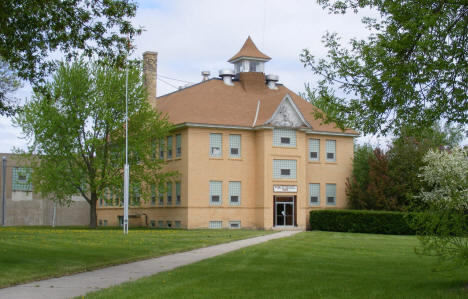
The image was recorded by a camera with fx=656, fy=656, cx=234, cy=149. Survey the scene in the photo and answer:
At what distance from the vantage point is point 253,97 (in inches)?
1980

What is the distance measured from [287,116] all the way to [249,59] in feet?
23.5

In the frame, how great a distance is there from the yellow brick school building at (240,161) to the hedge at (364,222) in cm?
273

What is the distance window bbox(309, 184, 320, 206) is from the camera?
50.2 meters

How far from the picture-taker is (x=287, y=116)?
47.2 metres

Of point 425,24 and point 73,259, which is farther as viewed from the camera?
point 73,259

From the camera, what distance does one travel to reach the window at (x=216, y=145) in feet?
151

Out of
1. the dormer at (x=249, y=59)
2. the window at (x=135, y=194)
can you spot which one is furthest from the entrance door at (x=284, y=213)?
the dormer at (x=249, y=59)

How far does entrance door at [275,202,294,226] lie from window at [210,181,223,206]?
430 centimetres

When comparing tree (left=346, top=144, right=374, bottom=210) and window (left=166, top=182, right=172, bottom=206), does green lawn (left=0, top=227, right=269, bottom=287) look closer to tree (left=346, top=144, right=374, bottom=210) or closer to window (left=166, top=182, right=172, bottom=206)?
window (left=166, top=182, right=172, bottom=206)

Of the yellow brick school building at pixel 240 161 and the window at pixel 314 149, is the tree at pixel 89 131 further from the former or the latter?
the window at pixel 314 149

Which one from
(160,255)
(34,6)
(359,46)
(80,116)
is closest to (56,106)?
(80,116)

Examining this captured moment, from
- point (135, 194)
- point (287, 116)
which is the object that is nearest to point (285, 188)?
point (287, 116)

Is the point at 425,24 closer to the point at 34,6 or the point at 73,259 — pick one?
the point at 34,6

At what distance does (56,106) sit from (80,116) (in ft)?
6.28
